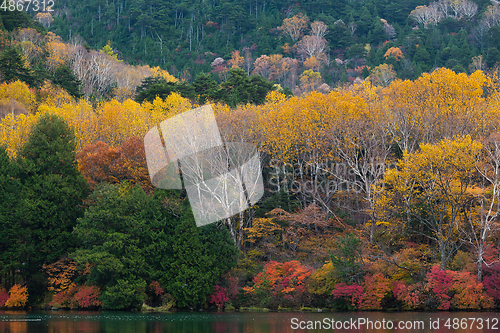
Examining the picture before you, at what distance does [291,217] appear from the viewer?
38250 mm

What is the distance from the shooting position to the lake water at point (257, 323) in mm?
22078

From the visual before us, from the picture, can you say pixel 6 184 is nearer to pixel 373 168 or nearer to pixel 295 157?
pixel 295 157

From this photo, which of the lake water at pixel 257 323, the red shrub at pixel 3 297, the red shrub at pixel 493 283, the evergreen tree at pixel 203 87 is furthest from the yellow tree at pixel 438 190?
the evergreen tree at pixel 203 87

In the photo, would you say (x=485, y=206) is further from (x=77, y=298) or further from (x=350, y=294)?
(x=77, y=298)

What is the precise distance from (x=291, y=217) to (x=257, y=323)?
1347 cm

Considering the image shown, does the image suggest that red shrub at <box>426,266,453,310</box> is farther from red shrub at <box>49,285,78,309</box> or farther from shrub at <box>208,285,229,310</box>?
red shrub at <box>49,285,78,309</box>

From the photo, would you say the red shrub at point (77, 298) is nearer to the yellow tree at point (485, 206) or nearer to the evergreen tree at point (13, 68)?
the yellow tree at point (485, 206)

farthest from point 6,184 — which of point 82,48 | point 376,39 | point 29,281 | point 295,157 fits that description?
point 376,39

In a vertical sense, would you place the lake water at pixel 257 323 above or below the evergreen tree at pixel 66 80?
below

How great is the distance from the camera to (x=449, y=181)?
33.1 m

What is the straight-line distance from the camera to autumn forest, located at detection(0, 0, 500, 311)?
→ 32.7m

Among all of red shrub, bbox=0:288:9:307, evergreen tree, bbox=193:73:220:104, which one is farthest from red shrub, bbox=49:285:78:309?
evergreen tree, bbox=193:73:220:104

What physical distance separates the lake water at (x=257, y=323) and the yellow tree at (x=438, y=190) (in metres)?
6.29

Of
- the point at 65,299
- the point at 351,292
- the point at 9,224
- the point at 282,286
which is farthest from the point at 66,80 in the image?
the point at 351,292
